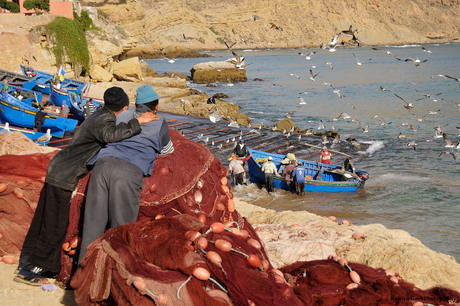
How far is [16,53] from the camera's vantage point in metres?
27.7

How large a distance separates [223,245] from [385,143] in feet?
69.1

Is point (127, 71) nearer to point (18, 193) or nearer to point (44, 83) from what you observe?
point (44, 83)

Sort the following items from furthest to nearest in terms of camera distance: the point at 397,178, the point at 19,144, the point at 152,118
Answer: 1. the point at 397,178
2. the point at 19,144
3. the point at 152,118

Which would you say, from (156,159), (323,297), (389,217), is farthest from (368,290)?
(389,217)

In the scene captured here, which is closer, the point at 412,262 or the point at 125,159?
the point at 125,159

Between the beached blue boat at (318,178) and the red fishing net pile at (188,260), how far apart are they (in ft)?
33.4

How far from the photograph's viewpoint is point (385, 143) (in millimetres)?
23641

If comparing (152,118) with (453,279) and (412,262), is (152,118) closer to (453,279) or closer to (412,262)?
(412,262)

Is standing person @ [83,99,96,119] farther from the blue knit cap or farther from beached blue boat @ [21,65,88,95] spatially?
the blue knit cap

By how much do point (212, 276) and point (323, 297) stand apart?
3.72 ft

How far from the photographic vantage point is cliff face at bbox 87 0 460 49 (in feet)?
432

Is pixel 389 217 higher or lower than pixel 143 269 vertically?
lower

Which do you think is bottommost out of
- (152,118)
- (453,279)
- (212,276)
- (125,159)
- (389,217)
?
(389,217)

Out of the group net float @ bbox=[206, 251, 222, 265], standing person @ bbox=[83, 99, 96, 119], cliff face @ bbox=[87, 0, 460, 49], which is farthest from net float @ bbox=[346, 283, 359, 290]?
cliff face @ bbox=[87, 0, 460, 49]
